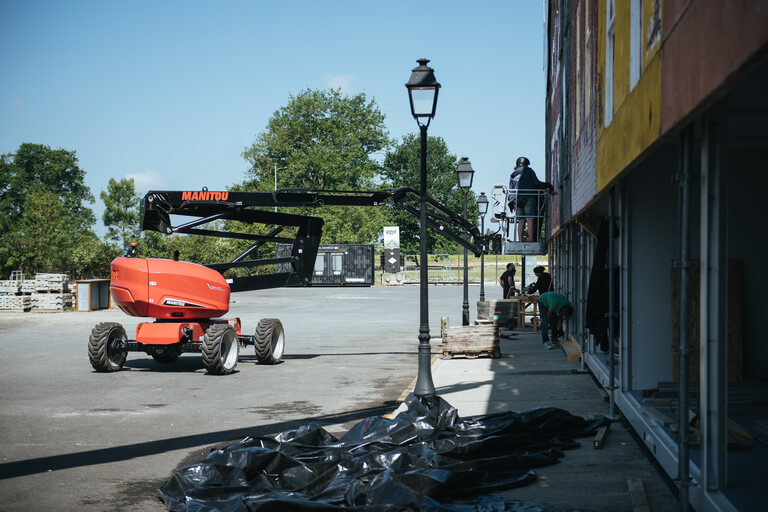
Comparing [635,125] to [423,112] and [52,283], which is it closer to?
[423,112]

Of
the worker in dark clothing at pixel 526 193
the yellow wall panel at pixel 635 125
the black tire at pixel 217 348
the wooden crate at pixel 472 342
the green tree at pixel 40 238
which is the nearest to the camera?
the yellow wall panel at pixel 635 125

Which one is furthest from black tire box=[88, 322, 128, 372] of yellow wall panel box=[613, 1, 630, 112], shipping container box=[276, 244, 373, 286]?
shipping container box=[276, 244, 373, 286]

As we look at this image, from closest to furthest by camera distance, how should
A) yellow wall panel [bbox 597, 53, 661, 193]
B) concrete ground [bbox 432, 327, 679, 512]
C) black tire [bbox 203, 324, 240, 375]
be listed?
yellow wall panel [bbox 597, 53, 661, 193] → concrete ground [bbox 432, 327, 679, 512] → black tire [bbox 203, 324, 240, 375]

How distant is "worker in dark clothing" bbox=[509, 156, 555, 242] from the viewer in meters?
18.5

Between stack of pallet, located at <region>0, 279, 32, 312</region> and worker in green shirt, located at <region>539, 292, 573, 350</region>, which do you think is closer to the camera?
worker in green shirt, located at <region>539, 292, 573, 350</region>

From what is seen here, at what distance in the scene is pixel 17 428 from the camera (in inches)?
387

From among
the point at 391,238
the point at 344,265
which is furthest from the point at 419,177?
the point at 344,265

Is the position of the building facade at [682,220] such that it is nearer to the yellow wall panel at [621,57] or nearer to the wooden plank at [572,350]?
the yellow wall panel at [621,57]

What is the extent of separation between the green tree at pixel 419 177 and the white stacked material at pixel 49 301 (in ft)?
192

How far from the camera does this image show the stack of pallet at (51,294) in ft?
112

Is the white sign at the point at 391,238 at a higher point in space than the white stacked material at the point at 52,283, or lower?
higher

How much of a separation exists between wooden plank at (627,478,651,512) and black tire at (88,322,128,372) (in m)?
10.8

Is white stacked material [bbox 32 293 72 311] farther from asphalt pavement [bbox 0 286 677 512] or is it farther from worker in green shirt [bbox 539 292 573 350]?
worker in green shirt [bbox 539 292 573 350]

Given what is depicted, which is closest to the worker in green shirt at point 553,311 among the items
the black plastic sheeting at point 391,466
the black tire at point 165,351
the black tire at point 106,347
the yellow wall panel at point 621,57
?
the black tire at point 165,351
